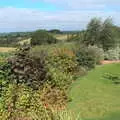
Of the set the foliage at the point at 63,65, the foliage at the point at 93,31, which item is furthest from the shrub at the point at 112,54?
the foliage at the point at 63,65

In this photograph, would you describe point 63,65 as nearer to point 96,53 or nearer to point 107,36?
point 96,53

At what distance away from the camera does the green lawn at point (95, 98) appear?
42.0 ft

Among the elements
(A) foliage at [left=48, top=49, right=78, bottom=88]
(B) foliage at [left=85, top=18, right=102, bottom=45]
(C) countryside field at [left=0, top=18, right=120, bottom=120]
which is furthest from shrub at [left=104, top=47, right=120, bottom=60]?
(A) foliage at [left=48, top=49, right=78, bottom=88]

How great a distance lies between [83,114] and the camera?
41.5 feet

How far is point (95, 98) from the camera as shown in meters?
15.7

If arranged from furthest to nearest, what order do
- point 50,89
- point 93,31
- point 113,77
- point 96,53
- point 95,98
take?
point 93,31 → point 96,53 → point 113,77 → point 95,98 → point 50,89

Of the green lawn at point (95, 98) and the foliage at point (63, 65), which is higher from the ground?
the foliage at point (63, 65)

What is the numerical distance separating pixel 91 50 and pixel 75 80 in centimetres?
762

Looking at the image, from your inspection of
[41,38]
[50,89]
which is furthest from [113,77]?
[41,38]

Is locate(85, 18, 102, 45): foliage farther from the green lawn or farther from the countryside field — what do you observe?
the green lawn

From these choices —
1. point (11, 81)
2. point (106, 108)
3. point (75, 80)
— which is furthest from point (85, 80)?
point (11, 81)

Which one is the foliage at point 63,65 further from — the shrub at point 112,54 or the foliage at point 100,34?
the foliage at point 100,34

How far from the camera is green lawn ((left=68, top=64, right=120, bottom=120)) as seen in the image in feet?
42.0

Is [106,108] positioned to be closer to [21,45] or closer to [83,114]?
[83,114]
